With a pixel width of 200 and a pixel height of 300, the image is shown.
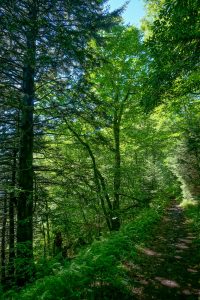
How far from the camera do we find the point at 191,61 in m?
7.55

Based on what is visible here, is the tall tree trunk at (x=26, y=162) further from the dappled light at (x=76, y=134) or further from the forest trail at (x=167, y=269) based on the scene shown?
the forest trail at (x=167, y=269)

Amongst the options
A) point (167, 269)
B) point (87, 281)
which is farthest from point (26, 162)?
point (167, 269)

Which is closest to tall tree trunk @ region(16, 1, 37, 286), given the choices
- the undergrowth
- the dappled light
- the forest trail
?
the dappled light

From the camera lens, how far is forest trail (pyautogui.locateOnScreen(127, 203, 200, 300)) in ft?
20.0

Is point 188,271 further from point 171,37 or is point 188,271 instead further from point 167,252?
point 171,37

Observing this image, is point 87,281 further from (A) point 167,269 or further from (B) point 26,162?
(B) point 26,162

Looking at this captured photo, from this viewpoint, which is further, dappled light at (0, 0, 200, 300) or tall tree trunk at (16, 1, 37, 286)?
tall tree trunk at (16, 1, 37, 286)

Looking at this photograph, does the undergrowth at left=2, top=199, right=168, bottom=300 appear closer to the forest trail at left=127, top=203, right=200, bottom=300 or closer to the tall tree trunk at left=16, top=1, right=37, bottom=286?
the forest trail at left=127, top=203, right=200, bottom=300

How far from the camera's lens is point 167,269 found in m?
7.75

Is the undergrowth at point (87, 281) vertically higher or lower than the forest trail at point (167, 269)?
higher

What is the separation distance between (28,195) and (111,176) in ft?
20.6

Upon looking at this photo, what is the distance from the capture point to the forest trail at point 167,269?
6102 millimetres

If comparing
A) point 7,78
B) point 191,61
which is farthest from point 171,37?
point 7,78

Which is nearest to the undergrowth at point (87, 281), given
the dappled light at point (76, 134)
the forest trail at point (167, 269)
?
the dappled light at point (76, 134)
